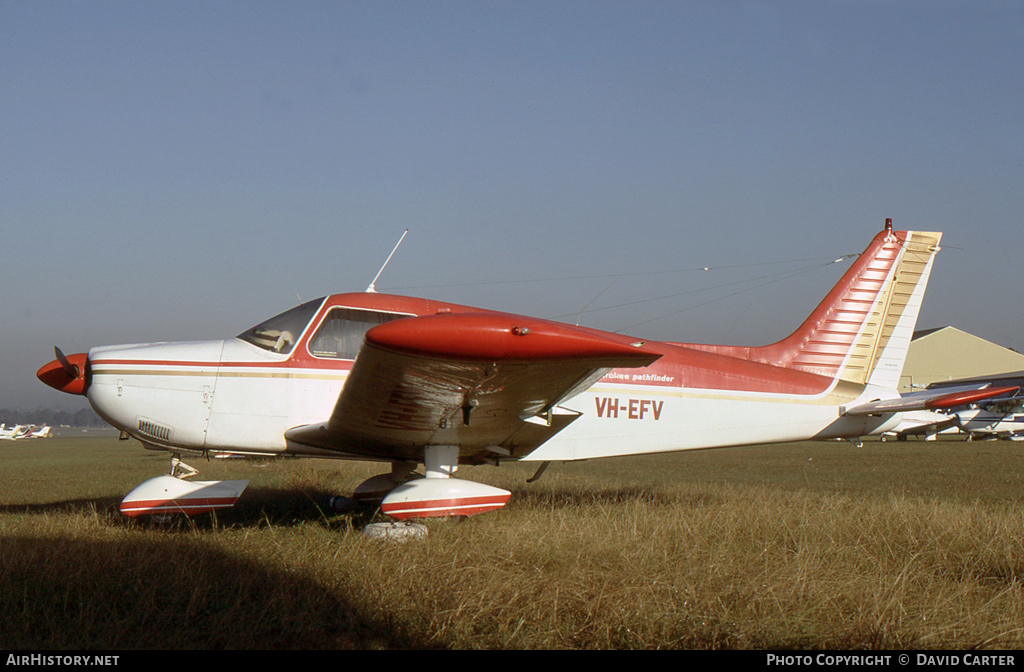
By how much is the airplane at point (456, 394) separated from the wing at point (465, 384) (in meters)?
0.02

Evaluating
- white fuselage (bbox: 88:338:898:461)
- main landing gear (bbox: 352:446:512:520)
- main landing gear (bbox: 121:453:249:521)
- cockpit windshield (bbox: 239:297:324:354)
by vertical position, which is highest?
cockpit windshield (bbox: 239:297:324:354)

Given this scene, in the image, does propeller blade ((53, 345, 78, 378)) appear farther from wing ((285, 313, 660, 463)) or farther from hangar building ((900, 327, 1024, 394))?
hangar building ((900, 327, 1024, 394))

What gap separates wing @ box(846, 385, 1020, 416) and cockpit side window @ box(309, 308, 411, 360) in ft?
15.4

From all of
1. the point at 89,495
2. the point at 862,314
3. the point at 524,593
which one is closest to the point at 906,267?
the point at 862,314

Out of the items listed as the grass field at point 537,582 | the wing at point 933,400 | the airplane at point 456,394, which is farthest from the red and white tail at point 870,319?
the grass field at point 537,582

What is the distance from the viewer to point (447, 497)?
195 inches

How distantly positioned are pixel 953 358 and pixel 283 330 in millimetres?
55611

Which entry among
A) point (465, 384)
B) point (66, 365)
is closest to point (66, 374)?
point (66, 365)

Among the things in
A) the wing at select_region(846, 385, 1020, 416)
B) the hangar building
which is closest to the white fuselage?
the wing at select_region(846, 385, 1020, 416)

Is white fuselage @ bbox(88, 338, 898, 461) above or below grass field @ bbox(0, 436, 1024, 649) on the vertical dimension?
above

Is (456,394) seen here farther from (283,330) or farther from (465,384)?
(283,330)

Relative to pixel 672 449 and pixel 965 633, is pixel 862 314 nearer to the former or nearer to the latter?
pixel 672 449

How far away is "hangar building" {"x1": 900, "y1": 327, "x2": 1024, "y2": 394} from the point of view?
160 ft

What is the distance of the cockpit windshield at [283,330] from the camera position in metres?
5.59
